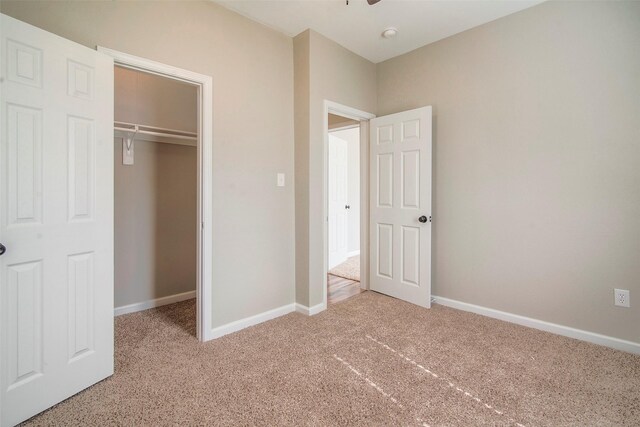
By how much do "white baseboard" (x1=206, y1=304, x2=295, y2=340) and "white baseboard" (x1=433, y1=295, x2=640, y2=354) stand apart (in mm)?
1582

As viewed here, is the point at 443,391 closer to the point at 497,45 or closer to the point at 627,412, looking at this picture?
the point at 627,412

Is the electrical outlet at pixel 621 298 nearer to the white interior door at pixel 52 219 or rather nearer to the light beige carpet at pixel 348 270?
the light beige carpet at pixel 348 270

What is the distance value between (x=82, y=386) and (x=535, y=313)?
3286mm

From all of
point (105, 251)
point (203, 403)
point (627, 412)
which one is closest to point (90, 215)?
point (105, 251)

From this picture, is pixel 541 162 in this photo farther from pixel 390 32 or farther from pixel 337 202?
pixel 337 202

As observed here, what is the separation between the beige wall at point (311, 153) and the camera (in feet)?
9.27

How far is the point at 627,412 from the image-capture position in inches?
61.7

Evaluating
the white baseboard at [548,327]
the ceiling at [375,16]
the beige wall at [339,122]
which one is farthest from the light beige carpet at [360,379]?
the ceiling at [375,16]

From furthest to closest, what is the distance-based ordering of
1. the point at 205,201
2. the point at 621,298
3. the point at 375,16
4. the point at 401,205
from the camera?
the point at 401,205
the point at 375,16
the point at 205,201
the point at 621,298

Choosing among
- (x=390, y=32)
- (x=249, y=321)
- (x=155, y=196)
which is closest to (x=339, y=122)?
(x=390, y=32)

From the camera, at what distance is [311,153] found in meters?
2.83

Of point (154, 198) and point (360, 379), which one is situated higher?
point (154, 198)

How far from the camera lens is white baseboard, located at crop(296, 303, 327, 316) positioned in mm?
2857

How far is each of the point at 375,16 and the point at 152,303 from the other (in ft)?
11.2
